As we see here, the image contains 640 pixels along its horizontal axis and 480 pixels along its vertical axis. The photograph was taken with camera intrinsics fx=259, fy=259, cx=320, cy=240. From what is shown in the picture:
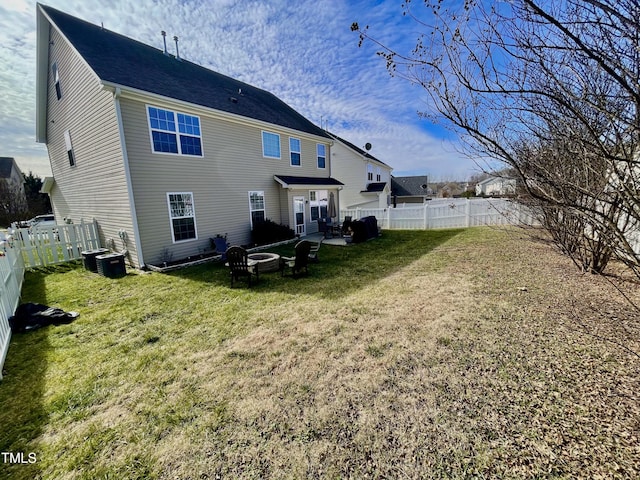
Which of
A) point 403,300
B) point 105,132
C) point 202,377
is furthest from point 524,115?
point 105,132

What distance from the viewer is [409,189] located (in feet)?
121

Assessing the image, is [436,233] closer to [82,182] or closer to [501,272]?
[501,272]

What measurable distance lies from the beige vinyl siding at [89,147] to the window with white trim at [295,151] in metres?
7.83

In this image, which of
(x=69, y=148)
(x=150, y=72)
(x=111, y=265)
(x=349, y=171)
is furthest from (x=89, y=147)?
(x=349, y=171)

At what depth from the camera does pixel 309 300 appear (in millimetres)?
5715

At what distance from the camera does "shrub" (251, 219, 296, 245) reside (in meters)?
11.8

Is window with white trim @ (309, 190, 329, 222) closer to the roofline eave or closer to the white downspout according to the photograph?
the roofline eave

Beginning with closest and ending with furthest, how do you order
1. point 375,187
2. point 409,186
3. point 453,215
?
point 453,215
point 375,187
point 409,186

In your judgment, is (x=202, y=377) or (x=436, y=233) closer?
(x=202, y=377)

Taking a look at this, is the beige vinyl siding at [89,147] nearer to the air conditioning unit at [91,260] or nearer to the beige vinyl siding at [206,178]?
the beige vinyl siding at [206,178]

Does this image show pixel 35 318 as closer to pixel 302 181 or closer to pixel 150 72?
pixel 150 72

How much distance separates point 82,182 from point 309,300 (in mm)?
11760

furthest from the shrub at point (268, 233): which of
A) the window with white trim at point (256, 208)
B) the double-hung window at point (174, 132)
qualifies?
the double-hung window at point (174, 132)

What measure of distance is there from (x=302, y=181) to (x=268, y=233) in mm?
3756
